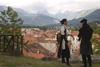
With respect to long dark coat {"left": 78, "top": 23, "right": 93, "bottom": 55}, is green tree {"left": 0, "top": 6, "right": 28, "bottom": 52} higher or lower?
higher

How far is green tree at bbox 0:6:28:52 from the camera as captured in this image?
63.3 feet

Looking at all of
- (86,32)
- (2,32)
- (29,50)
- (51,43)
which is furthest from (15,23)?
(51,43)

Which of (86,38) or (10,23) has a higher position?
(10,23)

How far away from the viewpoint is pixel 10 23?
21.0m

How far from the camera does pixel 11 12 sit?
20328 millimetres

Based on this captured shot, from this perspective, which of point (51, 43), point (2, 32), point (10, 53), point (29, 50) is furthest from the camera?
point (51, 43)

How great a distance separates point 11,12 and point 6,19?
1.50 metres

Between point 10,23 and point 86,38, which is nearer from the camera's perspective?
point 86,38

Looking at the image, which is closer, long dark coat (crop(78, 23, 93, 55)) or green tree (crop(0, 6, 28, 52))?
long dark coat (crop(78, 23, 93, 55))

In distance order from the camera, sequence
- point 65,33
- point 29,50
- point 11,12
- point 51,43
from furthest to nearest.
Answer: point 51,43, point 29,50, point 11,12, point 65,33

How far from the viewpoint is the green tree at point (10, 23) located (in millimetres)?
19288

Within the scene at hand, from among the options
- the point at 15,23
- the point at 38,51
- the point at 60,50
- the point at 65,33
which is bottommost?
the point at 38,51

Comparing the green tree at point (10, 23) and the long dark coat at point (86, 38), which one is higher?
the green tree at point (10, 23)

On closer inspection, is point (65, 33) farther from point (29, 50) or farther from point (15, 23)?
point (29, 50)
